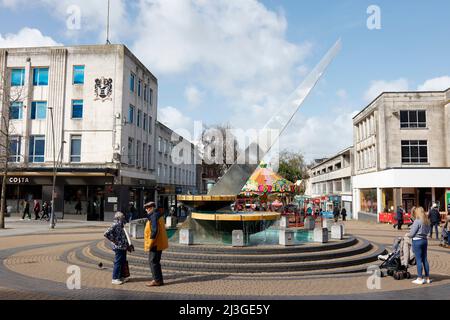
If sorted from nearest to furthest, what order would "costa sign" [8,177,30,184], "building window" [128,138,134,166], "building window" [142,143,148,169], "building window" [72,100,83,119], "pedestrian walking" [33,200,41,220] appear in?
"pedestrian walking" [33,200,41,220] < "costa sign" [8,177,30,184] < "building window" [72,100,83,119] < "building window" [128,138,134,166] < "building window" [142,143,148,169]

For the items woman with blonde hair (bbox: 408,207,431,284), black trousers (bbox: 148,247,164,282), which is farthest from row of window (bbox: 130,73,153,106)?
woman with blonde hair (bbox: 408,207,431,284)

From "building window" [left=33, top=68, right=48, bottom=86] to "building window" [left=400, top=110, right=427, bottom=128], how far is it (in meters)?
35.7

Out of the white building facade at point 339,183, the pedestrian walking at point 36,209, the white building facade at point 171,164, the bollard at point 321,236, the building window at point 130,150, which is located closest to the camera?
the bollard at point 321,236

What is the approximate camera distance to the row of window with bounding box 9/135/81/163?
34.0 metres

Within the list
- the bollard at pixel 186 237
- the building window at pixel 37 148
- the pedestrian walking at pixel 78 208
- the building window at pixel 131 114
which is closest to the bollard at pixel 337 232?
the bollard at pixel 186 237

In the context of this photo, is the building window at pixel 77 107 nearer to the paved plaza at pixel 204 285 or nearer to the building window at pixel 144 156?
the building window at pixel 144 156

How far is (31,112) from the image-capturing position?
3488 centimetres

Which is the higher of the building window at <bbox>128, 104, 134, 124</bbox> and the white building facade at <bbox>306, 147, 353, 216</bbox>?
the building window at <bbox>128, 104, 134, 124</bbox>

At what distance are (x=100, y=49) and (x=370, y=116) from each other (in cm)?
2982

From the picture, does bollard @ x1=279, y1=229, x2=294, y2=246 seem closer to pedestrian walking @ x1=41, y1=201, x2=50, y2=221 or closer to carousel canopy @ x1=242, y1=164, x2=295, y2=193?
carousel canopy @ x1=242, y1=164, x2=295, y2=193

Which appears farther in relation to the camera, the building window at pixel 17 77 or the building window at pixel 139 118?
the building window at pixel 139 118

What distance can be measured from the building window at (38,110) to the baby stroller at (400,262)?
1312 inches

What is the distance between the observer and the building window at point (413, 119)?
37000 mm

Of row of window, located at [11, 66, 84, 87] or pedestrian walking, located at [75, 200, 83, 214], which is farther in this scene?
row of window, located at [11, 66, 84, 87]
